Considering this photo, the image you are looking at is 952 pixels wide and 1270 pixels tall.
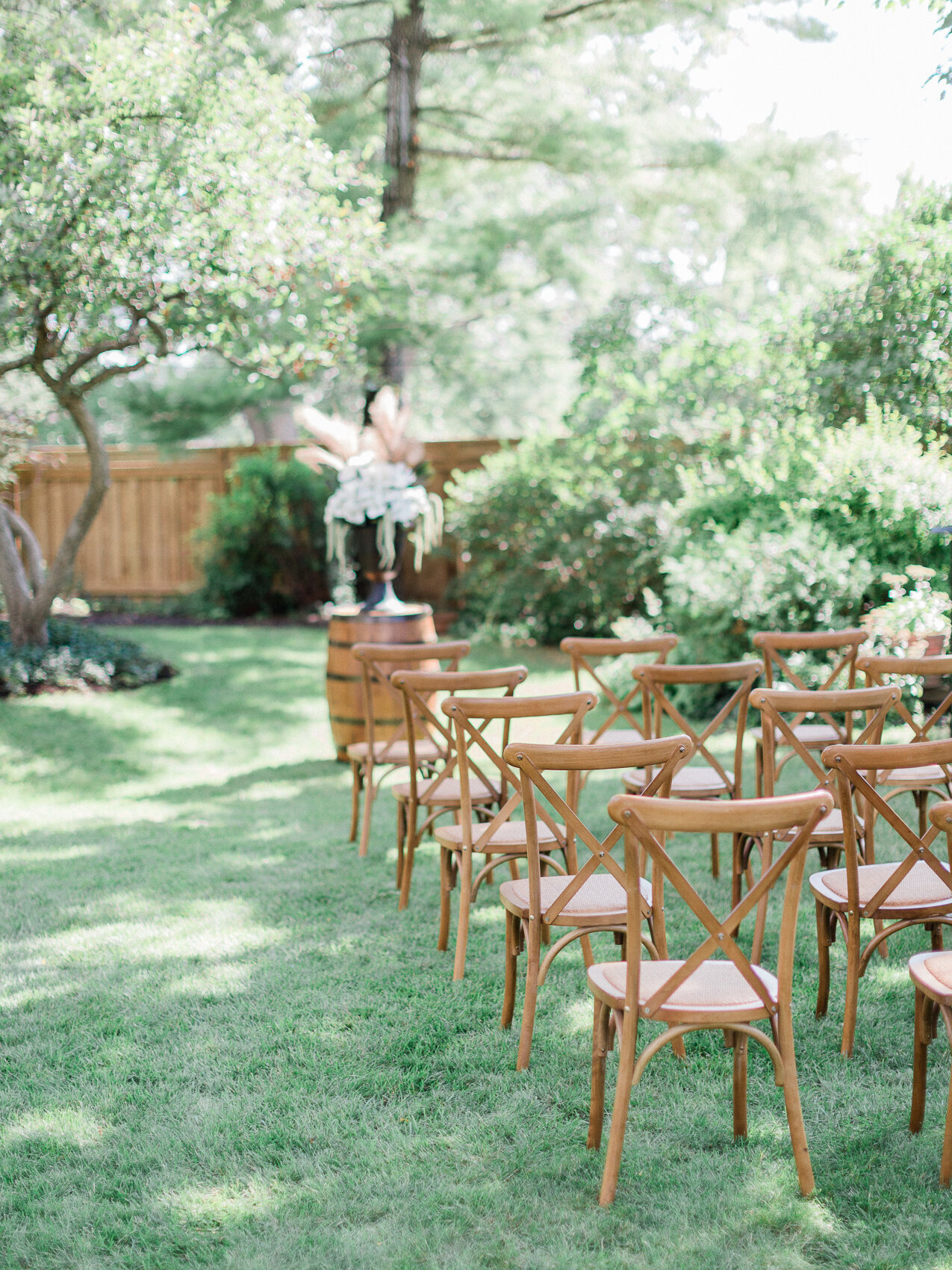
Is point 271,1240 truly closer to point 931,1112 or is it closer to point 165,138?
point 931,1112

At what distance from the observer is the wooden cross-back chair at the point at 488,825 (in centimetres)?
325

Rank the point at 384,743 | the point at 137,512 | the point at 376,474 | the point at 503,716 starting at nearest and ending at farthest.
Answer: the point at 503,716, the point at 384,743, the point at 376,474, the point at 137,512

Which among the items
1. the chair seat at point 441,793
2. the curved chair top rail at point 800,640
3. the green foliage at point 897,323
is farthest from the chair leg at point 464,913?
the green foliage at point 897,323

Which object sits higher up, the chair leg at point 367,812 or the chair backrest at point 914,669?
the chair backrest at point 914,669

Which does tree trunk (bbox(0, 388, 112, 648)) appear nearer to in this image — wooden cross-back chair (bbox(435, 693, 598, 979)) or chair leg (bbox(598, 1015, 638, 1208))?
wooden cross-back chair (bbox(435, 693, 598, 979))

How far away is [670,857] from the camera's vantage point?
3266 mm

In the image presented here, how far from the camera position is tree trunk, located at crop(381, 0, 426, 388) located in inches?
408

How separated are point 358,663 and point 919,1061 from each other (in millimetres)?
4272

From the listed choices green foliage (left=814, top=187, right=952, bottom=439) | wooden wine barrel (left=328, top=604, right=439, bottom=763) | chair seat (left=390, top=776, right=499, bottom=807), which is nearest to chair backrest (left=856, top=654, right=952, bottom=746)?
chair seat (left=390, top=776, right=499, bottom=807)

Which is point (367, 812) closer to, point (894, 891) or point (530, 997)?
point (530, 997)

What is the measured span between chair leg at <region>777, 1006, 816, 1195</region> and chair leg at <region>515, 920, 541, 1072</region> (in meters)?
0.68

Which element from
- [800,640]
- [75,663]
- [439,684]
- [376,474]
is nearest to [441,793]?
[439,684]

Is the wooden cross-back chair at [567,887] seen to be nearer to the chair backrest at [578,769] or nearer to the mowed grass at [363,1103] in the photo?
the chair backrest at [578,769]

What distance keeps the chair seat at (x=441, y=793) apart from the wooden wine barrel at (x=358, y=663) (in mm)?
1926
